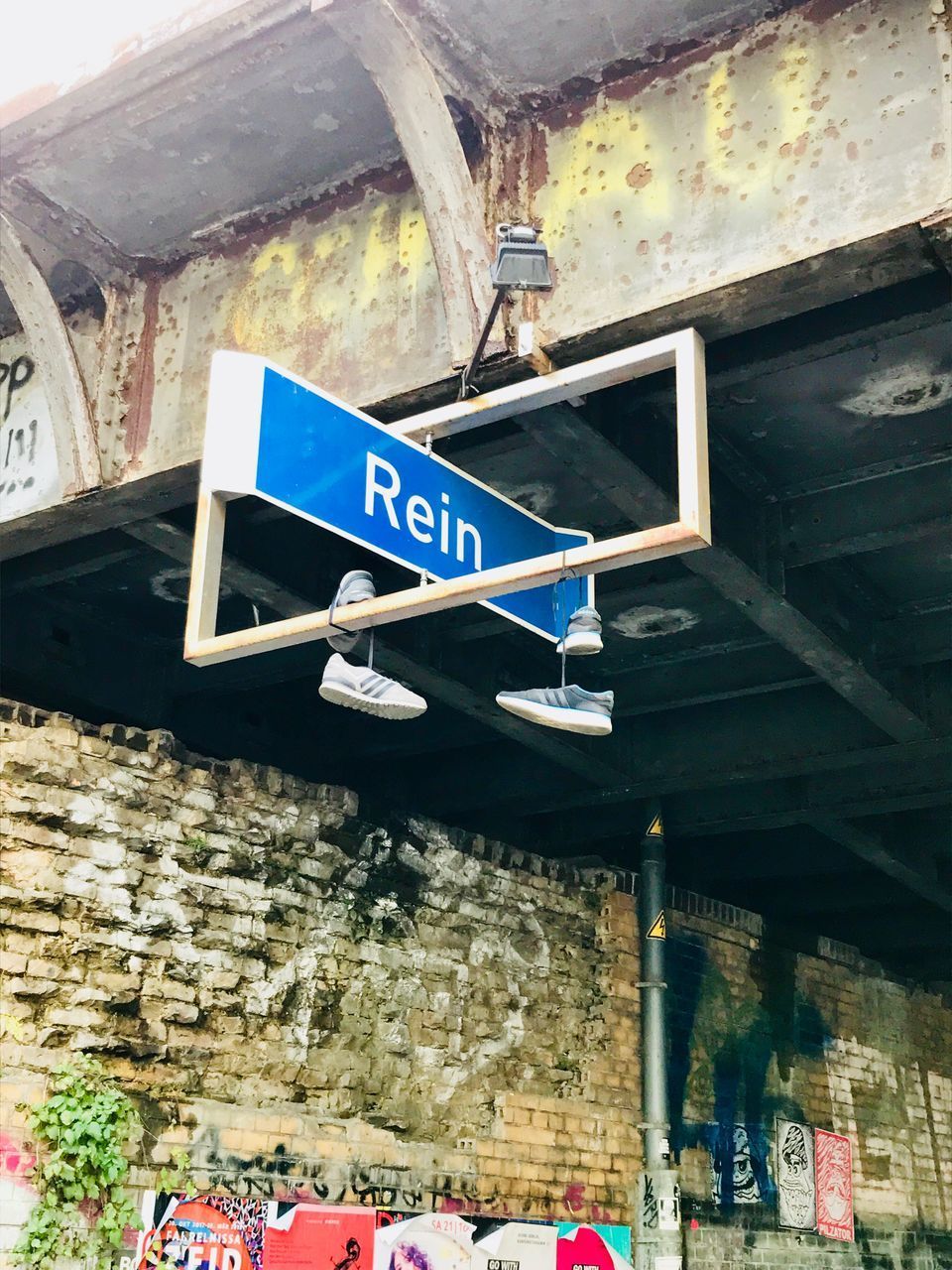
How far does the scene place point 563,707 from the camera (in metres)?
3.98

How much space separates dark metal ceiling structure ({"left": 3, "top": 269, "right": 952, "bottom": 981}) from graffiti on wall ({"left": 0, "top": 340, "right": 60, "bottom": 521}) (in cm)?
47

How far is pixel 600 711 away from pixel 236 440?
136cm

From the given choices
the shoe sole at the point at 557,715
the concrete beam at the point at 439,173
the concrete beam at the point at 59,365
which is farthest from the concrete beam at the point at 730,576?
the concrete beam at the point at 59,365

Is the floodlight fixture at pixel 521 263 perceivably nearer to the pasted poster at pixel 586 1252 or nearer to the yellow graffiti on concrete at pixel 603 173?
the yellow graffiti on concrete at pixel 603 173

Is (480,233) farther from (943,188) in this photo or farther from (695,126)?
(943,188)

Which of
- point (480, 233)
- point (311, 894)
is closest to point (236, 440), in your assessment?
point (480, 233)

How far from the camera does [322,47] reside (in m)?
4.39

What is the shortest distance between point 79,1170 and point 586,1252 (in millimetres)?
3478

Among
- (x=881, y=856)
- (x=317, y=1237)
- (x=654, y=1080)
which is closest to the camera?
(x=317, y=1237)

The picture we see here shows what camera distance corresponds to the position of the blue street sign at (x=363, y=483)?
12.3 feet

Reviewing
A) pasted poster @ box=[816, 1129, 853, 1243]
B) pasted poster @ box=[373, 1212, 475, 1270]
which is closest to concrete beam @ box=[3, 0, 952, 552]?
pasted poster @ box=[373, 1212, 475, 1270]

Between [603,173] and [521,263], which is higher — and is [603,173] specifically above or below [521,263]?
above

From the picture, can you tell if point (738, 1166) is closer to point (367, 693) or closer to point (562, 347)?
point (367, 693)

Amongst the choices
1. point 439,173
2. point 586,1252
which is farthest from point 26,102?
point 586,1252
